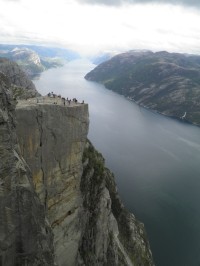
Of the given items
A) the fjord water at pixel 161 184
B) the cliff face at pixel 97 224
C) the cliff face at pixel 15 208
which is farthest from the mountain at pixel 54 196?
the fjord water at pixel 161 184

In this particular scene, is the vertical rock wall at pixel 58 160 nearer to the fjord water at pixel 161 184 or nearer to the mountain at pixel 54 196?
the mountain at pixel 54 196

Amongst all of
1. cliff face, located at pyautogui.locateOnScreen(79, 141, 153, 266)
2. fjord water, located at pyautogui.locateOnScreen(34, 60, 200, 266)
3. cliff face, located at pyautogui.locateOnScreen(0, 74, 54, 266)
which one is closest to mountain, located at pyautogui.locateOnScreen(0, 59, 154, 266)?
cliff face, located at pyautogui.locateOnScreen(0, 74, 54, 266)

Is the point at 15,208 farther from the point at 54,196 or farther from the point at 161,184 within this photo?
the point at 161,184

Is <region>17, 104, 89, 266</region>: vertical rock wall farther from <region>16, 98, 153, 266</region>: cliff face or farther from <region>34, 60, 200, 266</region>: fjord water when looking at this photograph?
<region>34, 60, 200, 266</region>: fjord water

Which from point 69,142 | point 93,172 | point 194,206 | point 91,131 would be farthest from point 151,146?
point 69,142

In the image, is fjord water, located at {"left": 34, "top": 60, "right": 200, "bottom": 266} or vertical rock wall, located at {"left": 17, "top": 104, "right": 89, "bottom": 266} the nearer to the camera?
vertical rock wall, located at {"left": 17, "top": 104, "right": 89, "bottom": 266}

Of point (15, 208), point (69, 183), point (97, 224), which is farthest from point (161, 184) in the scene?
point (15, 208)
